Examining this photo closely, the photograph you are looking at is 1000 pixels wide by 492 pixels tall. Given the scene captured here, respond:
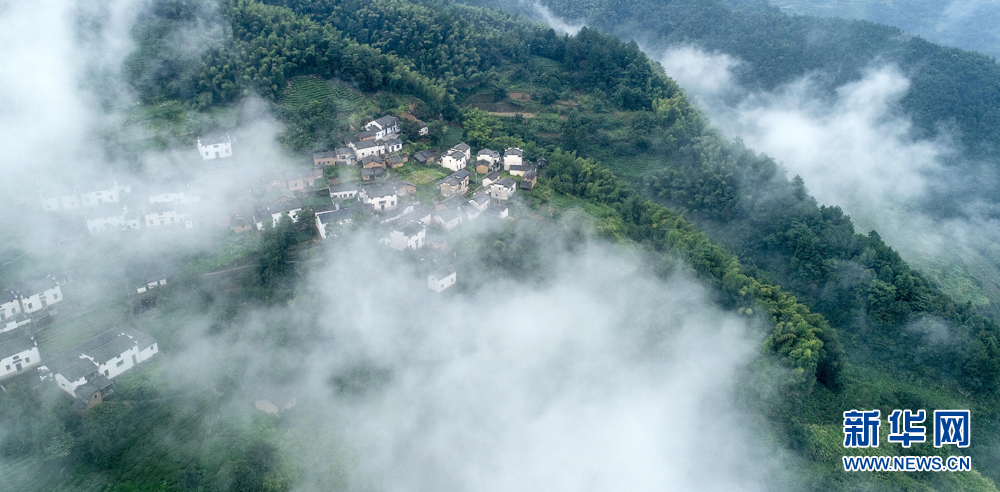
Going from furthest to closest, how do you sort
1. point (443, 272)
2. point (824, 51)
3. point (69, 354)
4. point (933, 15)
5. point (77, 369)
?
point (933, 15)
point (824, 51)
point (443, 272)
point (69, 354)
point (77, 369)

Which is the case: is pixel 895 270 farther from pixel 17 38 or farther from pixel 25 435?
pixel 17 38

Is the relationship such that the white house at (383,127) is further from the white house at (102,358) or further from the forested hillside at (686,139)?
the white house at (102,358)

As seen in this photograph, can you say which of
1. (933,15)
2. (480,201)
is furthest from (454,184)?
(933,15)

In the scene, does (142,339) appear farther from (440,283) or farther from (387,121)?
(387,121)

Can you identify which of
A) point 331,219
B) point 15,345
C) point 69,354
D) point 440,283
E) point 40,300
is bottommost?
point 69,354

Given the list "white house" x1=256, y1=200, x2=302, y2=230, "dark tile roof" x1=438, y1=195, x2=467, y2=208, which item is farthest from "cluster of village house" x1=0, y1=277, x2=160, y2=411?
"dark tile roof" x1=438, y1=195, x2=467, y2=208

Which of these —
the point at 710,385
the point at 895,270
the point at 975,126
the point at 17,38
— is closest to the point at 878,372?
the point at 895,270

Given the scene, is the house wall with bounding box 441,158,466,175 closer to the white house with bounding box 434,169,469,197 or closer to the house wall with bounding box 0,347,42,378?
the white house with bounding box 434,169,469,197

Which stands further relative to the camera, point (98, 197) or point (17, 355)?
point (98, 197)
